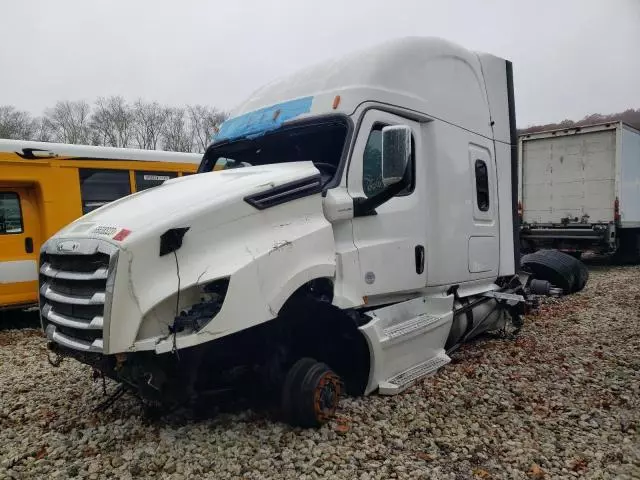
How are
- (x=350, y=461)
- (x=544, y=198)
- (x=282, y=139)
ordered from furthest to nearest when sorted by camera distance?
(x=544, y=198)
(x=282, y=139)
(x=350, y=461)

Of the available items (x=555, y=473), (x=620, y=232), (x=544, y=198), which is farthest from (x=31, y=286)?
(x=620, y=232)

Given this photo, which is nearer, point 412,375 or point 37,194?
point 412,375

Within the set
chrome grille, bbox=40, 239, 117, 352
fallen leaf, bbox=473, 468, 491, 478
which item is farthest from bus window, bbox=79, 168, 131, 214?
fallen leaf, bbox=473, 468, 491, 478

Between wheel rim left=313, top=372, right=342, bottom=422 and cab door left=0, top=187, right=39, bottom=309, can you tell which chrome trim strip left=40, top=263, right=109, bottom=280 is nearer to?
wheel rim left=313, top=372, right=342, bottom=422

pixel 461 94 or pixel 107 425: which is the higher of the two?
pixel 461 94

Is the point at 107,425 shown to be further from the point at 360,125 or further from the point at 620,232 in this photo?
the point at 620,232

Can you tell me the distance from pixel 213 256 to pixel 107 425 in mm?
1879

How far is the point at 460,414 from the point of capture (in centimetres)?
434

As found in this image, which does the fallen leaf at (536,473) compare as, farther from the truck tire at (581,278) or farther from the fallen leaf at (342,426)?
the truck tire at (581,278)

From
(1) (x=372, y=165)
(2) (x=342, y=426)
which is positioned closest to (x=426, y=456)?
(2) (x=342, y=426)

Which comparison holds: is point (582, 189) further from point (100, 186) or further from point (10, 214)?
point (10, 214)

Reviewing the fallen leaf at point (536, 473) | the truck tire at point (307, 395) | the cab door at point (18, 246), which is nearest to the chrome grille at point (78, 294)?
the truck tire at point (307, 395)

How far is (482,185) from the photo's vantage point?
629 centimetres

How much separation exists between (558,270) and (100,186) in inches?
334
